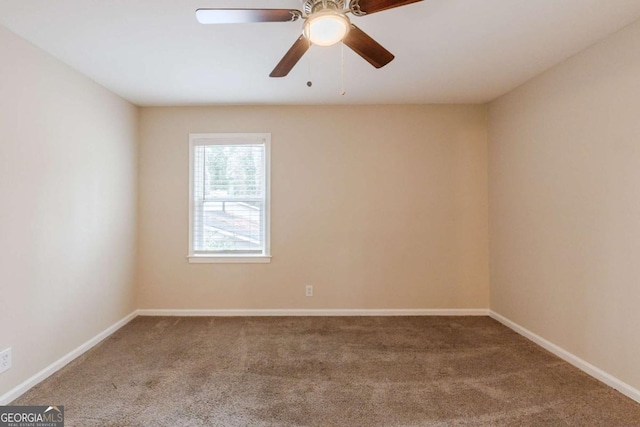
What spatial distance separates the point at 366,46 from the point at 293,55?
Result: 16.6 inches

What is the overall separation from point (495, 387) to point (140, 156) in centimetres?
408

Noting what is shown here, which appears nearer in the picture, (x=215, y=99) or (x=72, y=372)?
(x=72, y=372)

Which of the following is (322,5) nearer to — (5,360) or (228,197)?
(228,197)

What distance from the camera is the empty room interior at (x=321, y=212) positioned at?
6.49ft

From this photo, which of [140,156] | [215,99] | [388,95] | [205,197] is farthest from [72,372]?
[388,95]

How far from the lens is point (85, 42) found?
2223mm

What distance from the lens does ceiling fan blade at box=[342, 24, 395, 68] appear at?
1.62m

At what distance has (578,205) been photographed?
243 cm

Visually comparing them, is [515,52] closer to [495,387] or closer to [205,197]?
[495,387]

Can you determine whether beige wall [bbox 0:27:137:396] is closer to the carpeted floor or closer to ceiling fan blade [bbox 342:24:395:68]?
the carpeted floor

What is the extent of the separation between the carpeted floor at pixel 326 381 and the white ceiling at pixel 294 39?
2.44 meters

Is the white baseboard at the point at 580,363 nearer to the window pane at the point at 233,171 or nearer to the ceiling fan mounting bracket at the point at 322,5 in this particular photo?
the ceiling fan mounting bracket at the point at 322,5

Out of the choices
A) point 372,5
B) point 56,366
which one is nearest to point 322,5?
point 372,5

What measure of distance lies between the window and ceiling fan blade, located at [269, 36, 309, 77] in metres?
1.70
